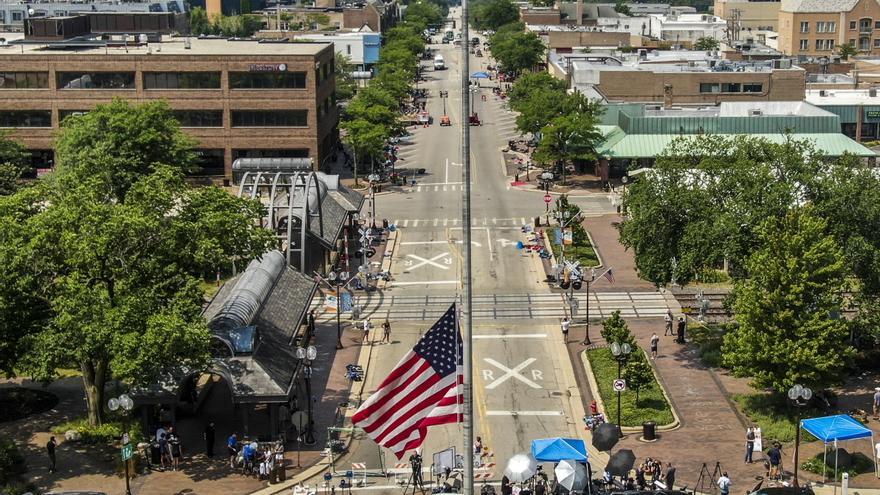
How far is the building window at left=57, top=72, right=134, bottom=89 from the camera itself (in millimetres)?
110562

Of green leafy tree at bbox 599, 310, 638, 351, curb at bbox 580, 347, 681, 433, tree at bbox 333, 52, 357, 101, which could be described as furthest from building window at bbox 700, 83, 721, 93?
green leafy tree at bbox 599, 310, 638, 351

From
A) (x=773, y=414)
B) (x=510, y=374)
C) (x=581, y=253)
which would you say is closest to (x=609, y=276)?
(x=581, y=253)

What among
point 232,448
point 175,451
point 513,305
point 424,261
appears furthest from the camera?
point 424,261

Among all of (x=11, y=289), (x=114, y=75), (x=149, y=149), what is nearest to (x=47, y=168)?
(x=114, y=75)

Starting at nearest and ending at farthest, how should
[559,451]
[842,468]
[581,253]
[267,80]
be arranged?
[559,451] → [842,468] → [581,253] → [267,80]

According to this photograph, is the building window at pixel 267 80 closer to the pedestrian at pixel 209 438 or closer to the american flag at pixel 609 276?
the american flag at pixel 609 276

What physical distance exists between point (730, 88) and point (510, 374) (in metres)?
74.2

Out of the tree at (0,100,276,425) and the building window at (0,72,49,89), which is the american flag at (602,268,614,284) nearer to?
the tree at (0,100,276,425)

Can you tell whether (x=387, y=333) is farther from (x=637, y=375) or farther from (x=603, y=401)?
(x=637, y=375)

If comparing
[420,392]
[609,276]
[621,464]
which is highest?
[420,392]

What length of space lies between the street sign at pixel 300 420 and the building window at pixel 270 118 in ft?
214

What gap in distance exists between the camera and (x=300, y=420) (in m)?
50.4

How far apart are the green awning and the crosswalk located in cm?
3494

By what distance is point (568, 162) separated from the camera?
11831 cm
